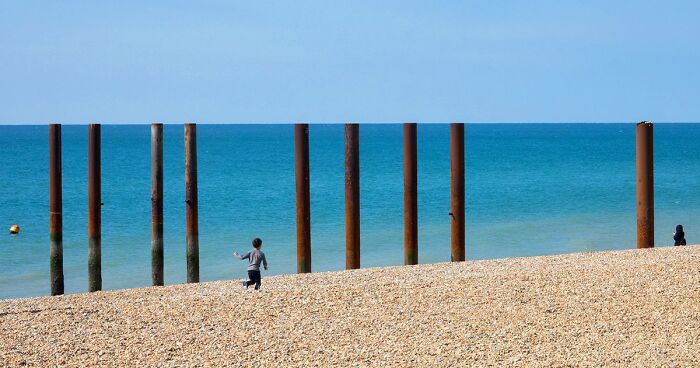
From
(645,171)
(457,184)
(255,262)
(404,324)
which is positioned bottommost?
(404,324)

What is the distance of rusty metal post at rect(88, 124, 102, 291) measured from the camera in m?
13.5

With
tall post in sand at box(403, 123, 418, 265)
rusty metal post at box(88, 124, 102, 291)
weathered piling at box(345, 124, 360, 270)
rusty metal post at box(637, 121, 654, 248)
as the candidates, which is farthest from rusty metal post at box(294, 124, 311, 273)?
rusty metal post at box(637, 121, 654, 248)

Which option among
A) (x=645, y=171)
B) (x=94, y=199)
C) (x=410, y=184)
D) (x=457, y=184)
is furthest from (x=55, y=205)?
(x=645, y=171)

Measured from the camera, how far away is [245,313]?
1003cm

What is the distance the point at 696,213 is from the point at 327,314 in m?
23.9

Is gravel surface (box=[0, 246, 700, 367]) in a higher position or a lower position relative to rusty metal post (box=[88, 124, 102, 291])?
lower

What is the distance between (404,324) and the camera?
31.0 feet

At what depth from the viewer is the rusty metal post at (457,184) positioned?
44.9 ft

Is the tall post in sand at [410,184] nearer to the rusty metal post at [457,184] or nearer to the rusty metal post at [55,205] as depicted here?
the rusty metal post at [457,184]

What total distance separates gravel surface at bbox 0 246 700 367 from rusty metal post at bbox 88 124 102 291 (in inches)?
72.9

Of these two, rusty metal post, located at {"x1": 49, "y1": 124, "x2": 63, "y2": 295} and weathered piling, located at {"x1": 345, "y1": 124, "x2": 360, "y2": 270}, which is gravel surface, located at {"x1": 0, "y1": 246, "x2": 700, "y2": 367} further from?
rusty metal post, located at {"x1": 49, "y1": 124, "x2": 63, "y2": 295}

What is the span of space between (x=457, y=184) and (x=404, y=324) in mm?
4574

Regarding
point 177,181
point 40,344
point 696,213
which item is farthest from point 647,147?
point 177,181

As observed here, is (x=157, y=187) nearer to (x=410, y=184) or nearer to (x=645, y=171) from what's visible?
(x=410, y=184)
